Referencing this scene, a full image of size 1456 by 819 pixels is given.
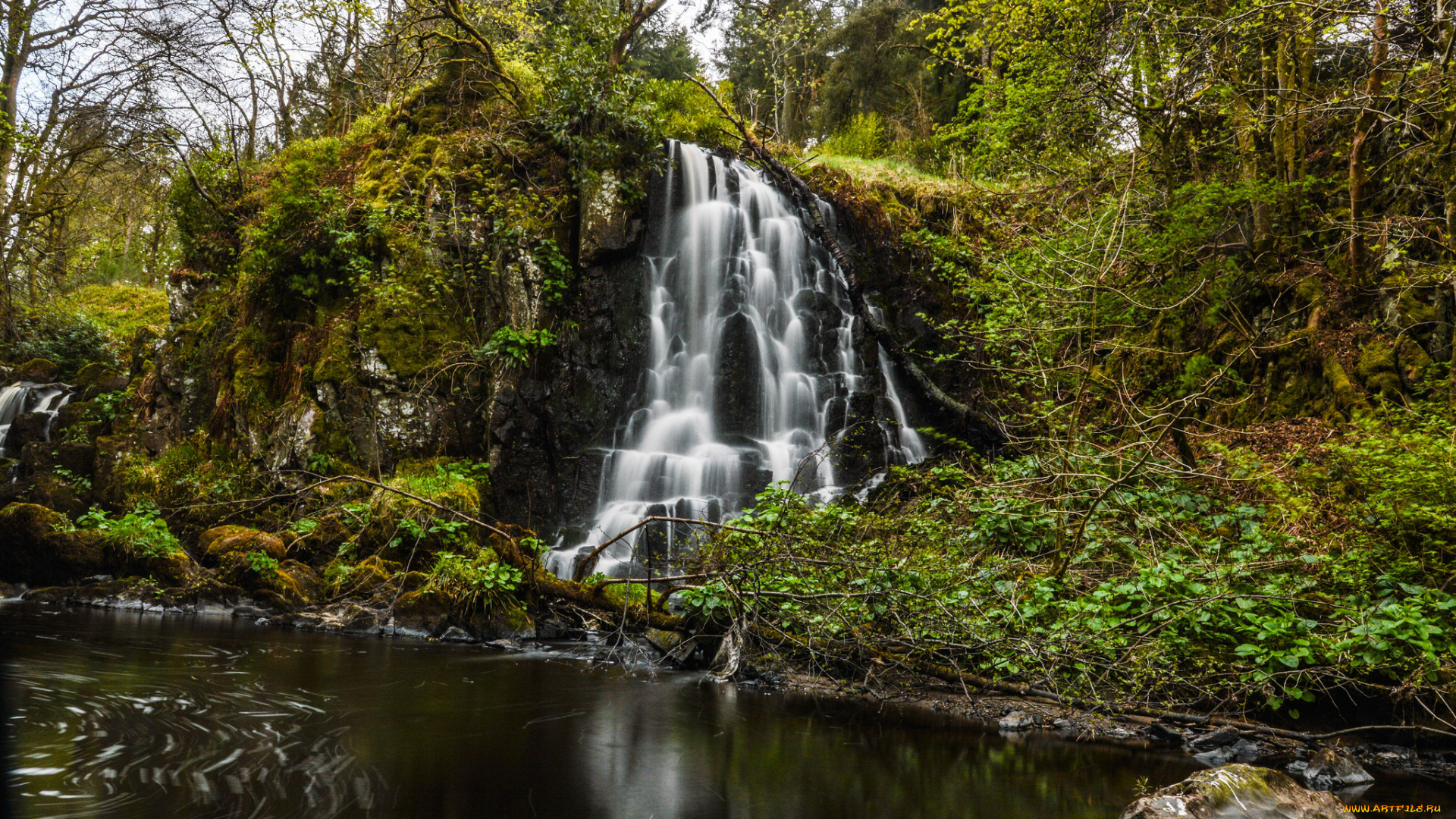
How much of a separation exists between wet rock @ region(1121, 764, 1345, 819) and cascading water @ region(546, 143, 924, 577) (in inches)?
278

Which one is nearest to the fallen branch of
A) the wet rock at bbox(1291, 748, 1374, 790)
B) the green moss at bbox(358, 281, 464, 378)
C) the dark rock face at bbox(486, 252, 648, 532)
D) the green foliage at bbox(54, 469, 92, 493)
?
the dark rock face at bbox(486, 252, 648, 532)

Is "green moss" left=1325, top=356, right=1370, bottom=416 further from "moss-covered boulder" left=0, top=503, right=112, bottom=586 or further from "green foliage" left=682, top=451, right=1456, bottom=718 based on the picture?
"moss-covered boulder" left=0, top=503, right=112, bottom=586

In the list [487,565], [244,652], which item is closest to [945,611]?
[487,565]

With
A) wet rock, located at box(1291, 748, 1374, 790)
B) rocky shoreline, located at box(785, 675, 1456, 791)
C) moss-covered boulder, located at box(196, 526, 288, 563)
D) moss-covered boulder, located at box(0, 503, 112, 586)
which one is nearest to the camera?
wet rock, located at box(1291, 748, 1374, 790)

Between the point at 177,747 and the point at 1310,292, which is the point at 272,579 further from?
the point at 1310,292

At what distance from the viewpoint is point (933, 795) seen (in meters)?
3.72

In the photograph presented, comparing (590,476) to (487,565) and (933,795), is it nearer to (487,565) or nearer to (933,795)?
(487,565)

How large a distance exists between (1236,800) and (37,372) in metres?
23.4

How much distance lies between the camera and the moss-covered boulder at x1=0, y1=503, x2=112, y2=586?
30.6 ft

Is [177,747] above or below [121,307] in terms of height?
below

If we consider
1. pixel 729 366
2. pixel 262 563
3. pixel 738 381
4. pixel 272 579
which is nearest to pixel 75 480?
pixel 262 563

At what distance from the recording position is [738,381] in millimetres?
12219

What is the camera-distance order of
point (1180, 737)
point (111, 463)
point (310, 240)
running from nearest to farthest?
point (1180, 737) < point (310, 240) < point (111, 463)

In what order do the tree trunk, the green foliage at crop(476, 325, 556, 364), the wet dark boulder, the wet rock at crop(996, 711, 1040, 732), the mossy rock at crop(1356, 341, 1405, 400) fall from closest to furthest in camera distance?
the wet rock at crop(996, 711, 1040, 732) → the mossy rock at crop(1356, 341, 1405, 400) → the tree trunk → the green foliage at crop(476, 325, 556, 364) → the wet dark boulder
